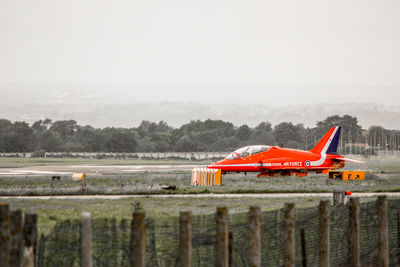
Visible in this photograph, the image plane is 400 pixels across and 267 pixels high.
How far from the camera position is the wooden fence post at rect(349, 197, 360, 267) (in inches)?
333

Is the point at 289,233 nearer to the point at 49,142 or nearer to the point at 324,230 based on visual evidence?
the point at 324,230

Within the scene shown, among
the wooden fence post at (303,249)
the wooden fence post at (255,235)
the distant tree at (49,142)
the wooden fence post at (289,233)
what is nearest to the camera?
the wooden fence post at (255,235)

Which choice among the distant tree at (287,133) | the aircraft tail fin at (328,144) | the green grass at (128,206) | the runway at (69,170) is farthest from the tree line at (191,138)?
the green grass at (128,206)

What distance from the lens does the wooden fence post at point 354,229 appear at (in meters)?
8.45

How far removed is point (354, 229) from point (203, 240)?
236 centimetres

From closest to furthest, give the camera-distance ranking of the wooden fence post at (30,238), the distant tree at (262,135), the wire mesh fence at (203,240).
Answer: the wooden fence post at (30,238), the wire mesh fence at (203,240), the distant tree at (262,135)

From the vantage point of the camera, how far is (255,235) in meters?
7.07

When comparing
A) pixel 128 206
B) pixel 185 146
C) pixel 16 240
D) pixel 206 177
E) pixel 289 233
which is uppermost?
pixel 16 240

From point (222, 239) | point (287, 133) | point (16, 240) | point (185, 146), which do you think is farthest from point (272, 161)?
point (185, 146)

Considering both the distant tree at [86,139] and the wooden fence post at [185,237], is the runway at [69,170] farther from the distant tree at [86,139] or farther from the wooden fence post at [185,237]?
the distant tree at [86,139]

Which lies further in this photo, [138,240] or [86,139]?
[86,139]

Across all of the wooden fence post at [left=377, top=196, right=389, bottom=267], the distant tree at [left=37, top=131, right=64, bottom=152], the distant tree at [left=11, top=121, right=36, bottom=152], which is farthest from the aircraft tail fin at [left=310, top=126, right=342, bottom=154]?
the distant tree at [left=37, top=131, right=64, bottom=152]

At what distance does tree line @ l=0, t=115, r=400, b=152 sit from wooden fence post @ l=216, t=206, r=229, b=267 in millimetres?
128008

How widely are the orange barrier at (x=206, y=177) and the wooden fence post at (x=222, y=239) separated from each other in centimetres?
2902
